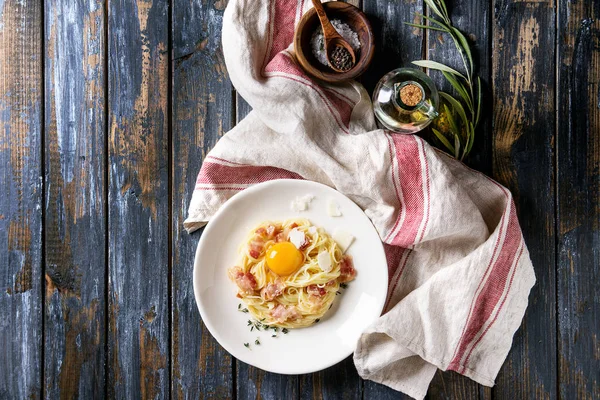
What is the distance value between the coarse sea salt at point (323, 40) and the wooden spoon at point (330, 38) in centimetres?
4

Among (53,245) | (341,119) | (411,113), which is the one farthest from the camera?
(53,245)

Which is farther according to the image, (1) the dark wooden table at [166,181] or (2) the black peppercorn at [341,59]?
(1) the dark wooden table at [166,181]

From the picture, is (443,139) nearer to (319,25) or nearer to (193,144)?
(319,25)

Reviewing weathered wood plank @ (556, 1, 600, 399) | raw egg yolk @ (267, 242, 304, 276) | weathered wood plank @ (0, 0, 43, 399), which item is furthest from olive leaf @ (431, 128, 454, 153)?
weathered wood plank @ (0, 0, 43, 399)

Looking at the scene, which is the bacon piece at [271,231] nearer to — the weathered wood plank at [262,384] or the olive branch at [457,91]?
the weathered wood plank at [262,384]

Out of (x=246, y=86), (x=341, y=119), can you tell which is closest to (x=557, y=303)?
(x=341, y=119)

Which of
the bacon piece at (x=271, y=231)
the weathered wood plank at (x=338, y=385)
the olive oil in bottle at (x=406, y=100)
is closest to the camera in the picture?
the olive oil in bottle at (x=406, y=100)

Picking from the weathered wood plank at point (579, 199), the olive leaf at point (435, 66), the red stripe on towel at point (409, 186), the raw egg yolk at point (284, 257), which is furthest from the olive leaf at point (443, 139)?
the raw egg yolk at point (284, 257)

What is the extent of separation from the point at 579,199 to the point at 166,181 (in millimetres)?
1605

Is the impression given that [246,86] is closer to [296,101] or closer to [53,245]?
[296,101]

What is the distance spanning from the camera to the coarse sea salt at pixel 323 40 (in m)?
1.88

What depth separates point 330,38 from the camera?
184 cm

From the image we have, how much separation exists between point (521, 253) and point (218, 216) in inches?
43.2

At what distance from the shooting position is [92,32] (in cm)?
203
